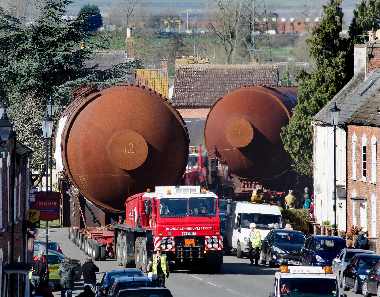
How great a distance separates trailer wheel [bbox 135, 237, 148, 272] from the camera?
5662cm

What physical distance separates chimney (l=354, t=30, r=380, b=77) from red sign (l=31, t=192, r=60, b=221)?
24.2 metres

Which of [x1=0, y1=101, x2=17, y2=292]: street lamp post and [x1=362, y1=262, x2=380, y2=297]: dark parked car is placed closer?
[x1=0, y1=101, x2=17, y2=292]: street lamp post

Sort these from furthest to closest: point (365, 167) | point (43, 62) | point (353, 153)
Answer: point (43, 62) < point (353, 153) < point (365, 167)

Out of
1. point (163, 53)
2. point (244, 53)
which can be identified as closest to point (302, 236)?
point (244, 53)

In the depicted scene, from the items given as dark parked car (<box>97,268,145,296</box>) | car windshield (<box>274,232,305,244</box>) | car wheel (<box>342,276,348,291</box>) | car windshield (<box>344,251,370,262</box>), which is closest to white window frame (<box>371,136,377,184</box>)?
car windshield (<box>274,232,305,244</box>)

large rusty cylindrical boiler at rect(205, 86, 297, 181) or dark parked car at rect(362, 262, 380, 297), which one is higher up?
large rusty cylindrical boiler at rect(205, 86, 297, 181)

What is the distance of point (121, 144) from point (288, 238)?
23.1ft

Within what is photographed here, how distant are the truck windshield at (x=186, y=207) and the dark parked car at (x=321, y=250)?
3.47 metres

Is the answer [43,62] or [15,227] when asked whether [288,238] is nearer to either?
[15,227]

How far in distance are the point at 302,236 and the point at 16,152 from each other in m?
17.1

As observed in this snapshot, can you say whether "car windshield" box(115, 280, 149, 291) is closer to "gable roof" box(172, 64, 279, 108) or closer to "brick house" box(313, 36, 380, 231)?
"brick house" box(313, 36, 380, 231)

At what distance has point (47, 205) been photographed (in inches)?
2100

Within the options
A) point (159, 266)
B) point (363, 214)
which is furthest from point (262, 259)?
point (159, 266)

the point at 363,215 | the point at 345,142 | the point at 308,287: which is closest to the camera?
the point at 308,287
